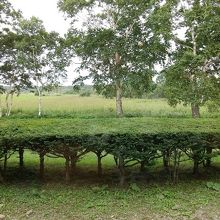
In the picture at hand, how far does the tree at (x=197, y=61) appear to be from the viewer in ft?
61.3

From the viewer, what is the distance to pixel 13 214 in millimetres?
5887

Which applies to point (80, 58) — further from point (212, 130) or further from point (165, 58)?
Answer: point (212, 130)

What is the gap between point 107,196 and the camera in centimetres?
658

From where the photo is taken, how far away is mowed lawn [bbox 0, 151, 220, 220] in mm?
5891

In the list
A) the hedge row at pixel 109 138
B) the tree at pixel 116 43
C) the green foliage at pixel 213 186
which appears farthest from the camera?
the tree at pixel 116 43

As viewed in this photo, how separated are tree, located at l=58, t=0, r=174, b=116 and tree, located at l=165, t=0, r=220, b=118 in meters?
3.98

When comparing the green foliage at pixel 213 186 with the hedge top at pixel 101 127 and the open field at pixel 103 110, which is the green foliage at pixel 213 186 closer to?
the hedge top at pixel 101 127

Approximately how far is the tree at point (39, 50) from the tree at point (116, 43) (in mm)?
3220

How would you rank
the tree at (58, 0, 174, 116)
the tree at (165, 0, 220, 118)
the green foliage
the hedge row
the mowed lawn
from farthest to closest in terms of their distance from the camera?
the tree at (58, 0, 174, 116), the tree at (165, 0, 220, 118), the green foliage, the hedge row, the mowed lawn

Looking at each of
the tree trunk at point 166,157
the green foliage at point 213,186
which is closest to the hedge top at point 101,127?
the tree trunk at point 166,157

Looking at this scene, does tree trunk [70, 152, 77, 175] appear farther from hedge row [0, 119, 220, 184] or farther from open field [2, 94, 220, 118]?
open field [2, 94, 220, 118]

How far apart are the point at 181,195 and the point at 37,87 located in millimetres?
25775

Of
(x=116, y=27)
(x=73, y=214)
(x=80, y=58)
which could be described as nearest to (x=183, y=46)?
(x=116, y=27)

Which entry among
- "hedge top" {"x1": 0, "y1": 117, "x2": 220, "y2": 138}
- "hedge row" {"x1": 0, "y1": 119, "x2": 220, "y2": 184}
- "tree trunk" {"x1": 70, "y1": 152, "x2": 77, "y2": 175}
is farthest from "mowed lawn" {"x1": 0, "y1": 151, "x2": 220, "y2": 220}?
"hedge top" {"x1": 0, "y1": 117, "x2": 220, "y2": 138}
